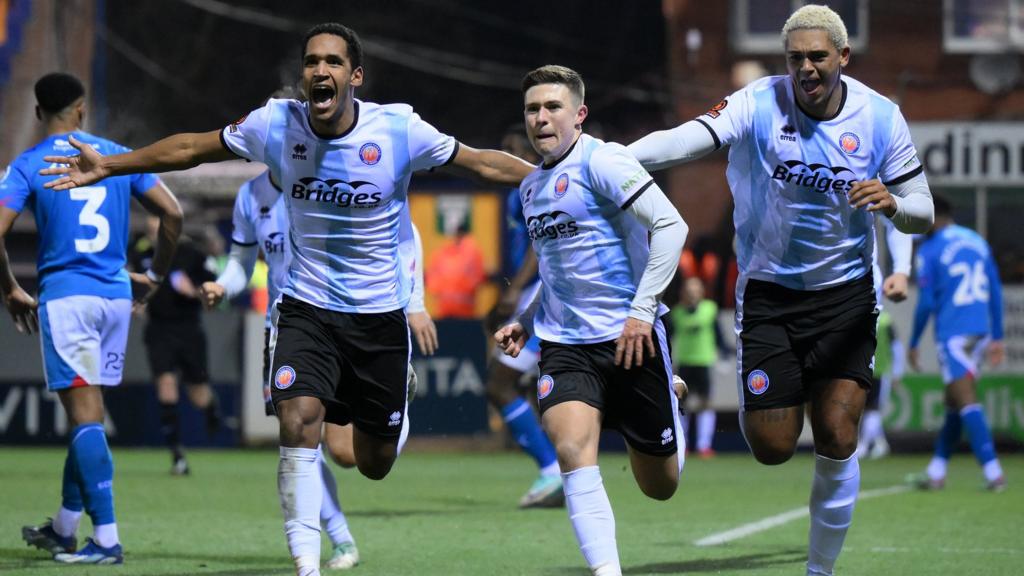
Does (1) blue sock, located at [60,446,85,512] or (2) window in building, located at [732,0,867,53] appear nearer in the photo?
(1) blue sock, located at [60,446,85,512]

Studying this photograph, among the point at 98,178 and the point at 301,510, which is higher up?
the point at 98,178

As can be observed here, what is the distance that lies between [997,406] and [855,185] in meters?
13.0

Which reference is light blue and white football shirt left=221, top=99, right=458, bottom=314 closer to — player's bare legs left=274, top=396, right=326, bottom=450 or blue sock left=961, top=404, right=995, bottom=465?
player's bare legs left=274, top=396, right=326, bottom=450

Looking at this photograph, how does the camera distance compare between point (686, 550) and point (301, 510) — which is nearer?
point (301, 510)

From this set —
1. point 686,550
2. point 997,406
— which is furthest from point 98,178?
point 997,406

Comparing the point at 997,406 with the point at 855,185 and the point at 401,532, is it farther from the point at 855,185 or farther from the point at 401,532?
the point at 855,185

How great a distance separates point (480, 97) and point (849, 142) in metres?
32.3

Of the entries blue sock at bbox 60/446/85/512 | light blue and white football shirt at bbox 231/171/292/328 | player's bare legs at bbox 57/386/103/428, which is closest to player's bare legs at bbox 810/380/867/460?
light blue and white football shirt at bbox 231/171/292/328

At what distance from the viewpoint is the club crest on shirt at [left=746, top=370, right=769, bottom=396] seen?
24.2 ft

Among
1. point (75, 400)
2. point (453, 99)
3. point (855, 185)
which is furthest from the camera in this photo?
point (453, 99)

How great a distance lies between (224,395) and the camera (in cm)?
1934

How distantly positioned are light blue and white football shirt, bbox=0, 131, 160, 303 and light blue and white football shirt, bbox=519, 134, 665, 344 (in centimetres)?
261

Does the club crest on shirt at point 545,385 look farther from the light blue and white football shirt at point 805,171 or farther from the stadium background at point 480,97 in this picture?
the stadium background at point 480,97

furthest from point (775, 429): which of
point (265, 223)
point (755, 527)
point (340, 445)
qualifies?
point (755, 527)
